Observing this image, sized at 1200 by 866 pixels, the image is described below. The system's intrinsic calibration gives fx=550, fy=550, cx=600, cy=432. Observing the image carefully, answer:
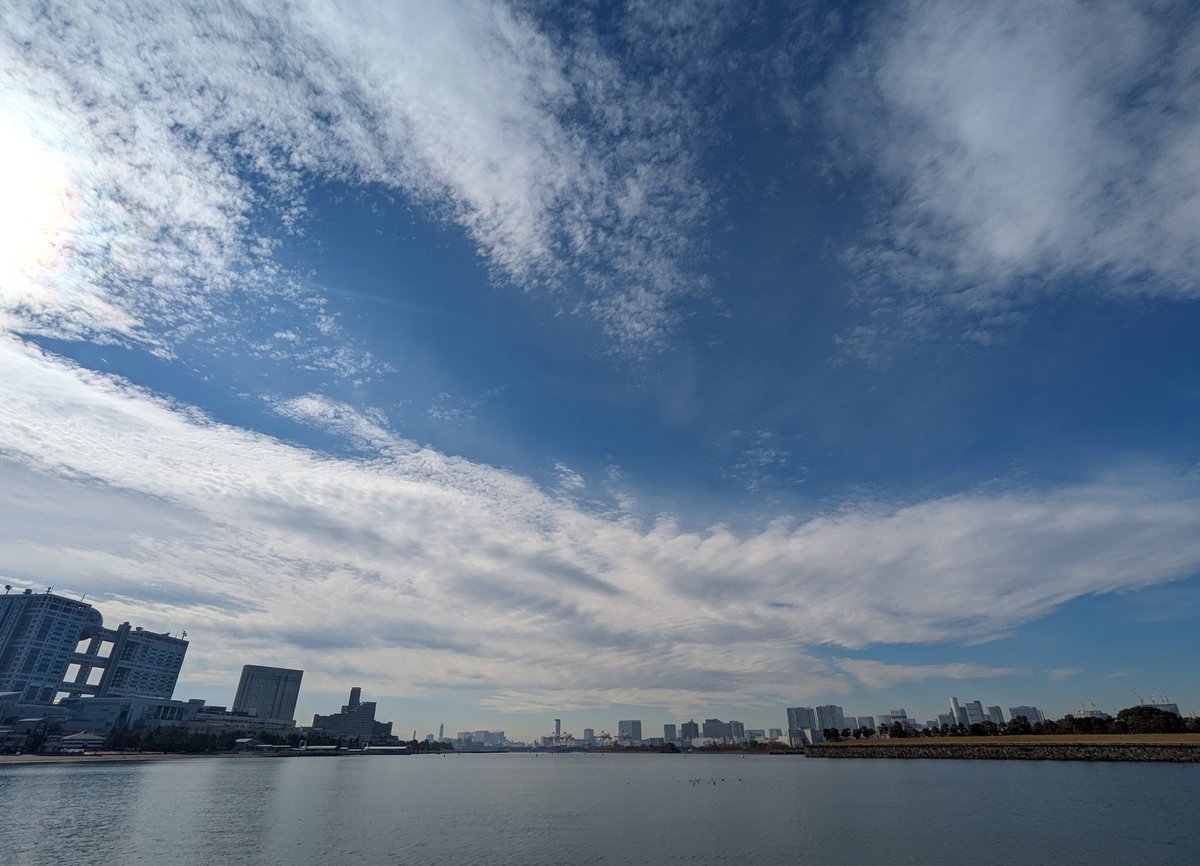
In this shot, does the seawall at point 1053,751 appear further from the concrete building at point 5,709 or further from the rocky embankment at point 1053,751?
the concrete building at point 5,709

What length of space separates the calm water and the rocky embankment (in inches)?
1035

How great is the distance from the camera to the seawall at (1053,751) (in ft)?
398

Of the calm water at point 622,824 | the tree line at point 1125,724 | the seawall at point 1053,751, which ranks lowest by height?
the calm water at point 622,824

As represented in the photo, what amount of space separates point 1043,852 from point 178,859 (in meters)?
70.9

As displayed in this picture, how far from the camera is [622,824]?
206ft

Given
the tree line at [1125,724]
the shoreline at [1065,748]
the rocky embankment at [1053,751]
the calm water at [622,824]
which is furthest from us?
the tree line at [1125,724]

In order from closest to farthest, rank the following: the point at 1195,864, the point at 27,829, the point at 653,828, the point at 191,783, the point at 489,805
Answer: the point at 1195,864
the point at 27,829
the point at 653,828
the point at 489,805
the point at 191,783

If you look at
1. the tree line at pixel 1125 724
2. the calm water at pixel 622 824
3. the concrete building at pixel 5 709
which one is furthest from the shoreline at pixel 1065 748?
the concrete building at pixel 5 709

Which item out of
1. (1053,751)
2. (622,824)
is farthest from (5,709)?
(1053,751)

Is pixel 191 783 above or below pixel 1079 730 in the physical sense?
below

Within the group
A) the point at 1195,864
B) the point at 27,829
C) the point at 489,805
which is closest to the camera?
the point at 1195,864

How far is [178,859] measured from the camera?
45.4m

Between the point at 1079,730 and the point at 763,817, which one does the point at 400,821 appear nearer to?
the point at 763,817

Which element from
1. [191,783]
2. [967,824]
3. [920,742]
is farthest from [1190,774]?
[191,783]
